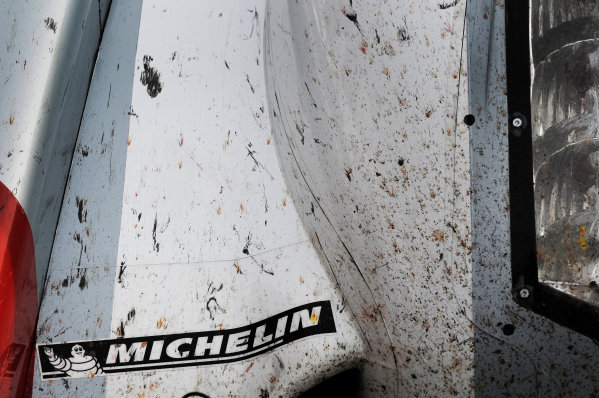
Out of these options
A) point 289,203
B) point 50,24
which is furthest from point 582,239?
point 50,24

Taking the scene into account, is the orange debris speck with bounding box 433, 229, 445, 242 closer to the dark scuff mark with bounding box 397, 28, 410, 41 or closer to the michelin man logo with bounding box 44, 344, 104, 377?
the dark scuff mark with bounding box 397, 28, 410, 41

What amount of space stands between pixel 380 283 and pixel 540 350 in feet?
0.90

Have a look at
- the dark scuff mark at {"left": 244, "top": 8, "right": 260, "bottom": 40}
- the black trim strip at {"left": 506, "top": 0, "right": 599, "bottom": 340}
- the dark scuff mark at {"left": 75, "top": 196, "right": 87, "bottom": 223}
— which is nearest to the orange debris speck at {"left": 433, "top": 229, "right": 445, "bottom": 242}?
the black trim strip at {"left": 506, "top": 0, "right": 599, "bottom": 340}

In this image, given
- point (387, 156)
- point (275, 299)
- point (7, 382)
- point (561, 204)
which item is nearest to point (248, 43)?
point (387, 156)

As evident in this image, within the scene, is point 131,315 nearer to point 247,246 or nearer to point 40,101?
point 247,246

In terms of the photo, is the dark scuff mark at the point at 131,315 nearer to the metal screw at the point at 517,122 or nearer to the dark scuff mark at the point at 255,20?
the dark scuff mark at the point at 255,20

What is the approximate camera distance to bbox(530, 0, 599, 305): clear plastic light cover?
3.27 ft

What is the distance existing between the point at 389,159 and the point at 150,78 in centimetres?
45

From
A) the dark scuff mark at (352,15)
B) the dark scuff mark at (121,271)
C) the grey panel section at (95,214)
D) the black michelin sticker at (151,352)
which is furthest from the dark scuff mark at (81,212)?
the dark scuff mark at (352,15)

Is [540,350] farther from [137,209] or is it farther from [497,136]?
[137,209]

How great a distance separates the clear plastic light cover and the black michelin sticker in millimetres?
506

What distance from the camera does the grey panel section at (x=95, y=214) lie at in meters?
1.16

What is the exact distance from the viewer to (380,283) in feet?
3.80

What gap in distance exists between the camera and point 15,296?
1.12 m
